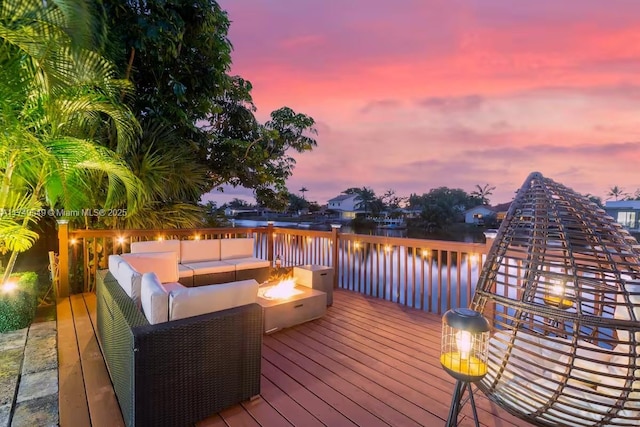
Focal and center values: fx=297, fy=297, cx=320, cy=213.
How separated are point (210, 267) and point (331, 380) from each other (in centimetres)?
269

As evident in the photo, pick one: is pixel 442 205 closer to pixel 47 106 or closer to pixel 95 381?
pixel 47 106

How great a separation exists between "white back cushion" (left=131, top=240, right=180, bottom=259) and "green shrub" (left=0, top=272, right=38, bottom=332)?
1.14m

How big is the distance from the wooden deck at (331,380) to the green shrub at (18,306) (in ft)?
1.12

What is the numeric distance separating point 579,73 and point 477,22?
7.31 ft

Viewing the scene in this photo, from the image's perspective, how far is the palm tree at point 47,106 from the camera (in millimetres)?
2334

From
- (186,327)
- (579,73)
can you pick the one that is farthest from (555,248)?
(579,73)

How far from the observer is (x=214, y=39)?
6219 mm

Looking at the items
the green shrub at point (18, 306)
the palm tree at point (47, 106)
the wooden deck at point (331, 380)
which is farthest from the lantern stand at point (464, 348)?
the green shrub at point (18, 306)

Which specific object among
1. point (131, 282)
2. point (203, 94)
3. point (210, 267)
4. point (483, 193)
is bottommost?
point (210, 267)

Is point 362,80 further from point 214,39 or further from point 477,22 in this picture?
point 214,39

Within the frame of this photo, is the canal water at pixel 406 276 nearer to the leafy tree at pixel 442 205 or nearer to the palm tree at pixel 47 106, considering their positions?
the palm tree at pixel 47 106

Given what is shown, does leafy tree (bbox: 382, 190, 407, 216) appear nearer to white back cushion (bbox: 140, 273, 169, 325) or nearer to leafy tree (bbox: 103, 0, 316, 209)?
leafy tree (bbox: 103, 0, 316, 209)

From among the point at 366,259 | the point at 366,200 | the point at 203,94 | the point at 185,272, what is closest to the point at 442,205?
the point at 366,200

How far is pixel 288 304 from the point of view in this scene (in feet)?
10.8
